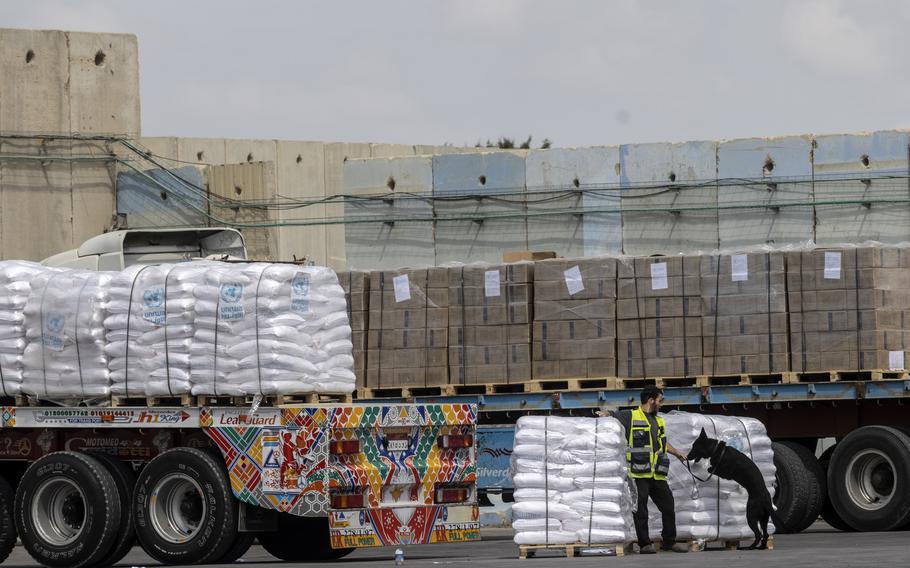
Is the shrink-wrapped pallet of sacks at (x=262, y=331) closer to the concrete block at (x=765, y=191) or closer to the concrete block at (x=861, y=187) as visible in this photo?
the concrete block at (x=765, y=191)

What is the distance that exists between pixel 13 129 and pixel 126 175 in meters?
2.12

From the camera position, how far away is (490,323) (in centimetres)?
1736

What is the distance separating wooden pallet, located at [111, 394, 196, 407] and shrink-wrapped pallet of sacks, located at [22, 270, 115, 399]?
130mm

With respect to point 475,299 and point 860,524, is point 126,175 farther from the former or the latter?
point 860,524

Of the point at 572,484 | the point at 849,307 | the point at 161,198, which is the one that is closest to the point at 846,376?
the point at 849,307

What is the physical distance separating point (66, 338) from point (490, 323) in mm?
5354

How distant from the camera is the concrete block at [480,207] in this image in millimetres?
23578

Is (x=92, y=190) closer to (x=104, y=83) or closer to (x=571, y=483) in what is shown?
(x=104, y=83)

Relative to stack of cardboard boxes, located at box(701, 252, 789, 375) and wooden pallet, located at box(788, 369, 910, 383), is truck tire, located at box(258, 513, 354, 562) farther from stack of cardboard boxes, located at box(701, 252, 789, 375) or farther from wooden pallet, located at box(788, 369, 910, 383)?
wooden pallet, located at box(788, 369, 910, 383)

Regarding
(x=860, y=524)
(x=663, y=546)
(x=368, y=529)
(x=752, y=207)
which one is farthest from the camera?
(x=752, y=207)

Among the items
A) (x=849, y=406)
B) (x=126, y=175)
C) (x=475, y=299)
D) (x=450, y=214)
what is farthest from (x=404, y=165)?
(x=849, y=406)

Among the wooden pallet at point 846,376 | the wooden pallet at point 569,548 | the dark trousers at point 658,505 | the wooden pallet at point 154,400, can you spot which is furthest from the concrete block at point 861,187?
the wooden pallet at point 154,400

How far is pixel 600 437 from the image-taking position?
13.2 meters

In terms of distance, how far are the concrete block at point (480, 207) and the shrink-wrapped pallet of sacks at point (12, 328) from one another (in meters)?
10.7
